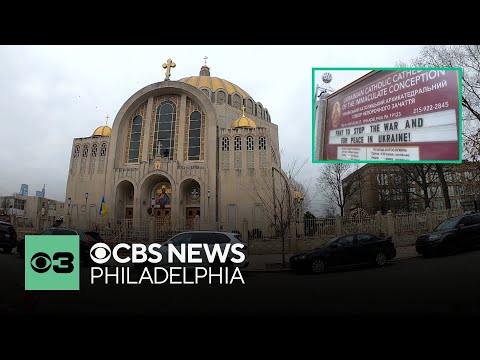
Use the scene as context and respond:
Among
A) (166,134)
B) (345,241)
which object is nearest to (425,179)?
(345,241)

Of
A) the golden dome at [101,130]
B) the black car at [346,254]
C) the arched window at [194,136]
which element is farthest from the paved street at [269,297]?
the arched window at [194,136]

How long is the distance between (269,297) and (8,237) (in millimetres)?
3565

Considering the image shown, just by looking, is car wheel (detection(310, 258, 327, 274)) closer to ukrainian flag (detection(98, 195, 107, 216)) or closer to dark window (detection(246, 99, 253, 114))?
ukrainian flag (detection(98, 195, 107, 216))

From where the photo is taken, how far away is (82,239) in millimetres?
3887

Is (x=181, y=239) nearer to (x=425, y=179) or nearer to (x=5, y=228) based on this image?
(x=5, y=228)

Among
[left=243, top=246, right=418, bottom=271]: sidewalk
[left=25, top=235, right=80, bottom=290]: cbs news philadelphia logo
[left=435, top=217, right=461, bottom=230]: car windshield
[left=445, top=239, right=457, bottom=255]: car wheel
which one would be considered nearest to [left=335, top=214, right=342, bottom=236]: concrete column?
[left=243, top=246, right=418, bottom=271]: sidewalk

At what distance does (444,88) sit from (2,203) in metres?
6.47

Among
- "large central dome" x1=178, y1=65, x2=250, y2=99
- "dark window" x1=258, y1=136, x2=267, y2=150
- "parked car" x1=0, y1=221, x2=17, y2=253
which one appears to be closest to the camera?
"parked car" x1=0, y1=221, x2=17, y2=253

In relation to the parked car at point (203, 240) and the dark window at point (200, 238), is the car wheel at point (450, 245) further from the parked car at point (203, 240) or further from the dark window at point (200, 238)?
the dark window at point (200, 238)

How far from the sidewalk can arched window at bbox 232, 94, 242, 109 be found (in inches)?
668

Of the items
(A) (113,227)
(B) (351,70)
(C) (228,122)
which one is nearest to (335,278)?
(B) (351,70)

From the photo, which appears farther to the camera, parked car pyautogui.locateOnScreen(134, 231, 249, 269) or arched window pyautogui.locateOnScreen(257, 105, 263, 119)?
arched window pyautogui.locateOnScreen(257, 105, 263, 119)

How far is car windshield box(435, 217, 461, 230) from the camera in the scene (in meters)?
4.32

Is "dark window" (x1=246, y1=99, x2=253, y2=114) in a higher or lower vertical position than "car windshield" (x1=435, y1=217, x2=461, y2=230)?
higher
